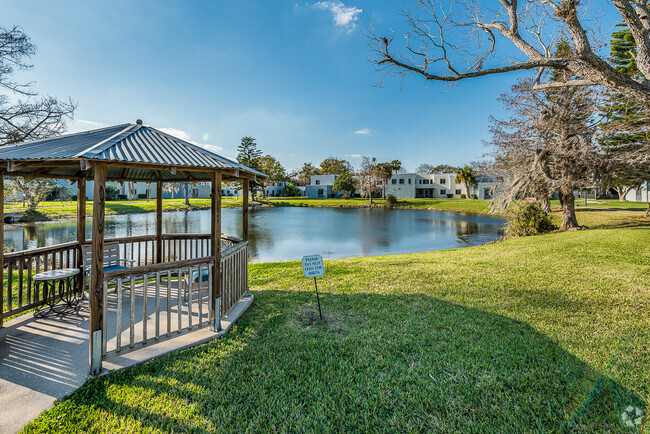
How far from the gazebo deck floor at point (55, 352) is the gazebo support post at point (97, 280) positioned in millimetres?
213

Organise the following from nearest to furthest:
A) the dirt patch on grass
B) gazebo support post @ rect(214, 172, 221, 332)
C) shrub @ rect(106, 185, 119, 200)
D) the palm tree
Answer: gazebo support post @ rect(214, 172, 221, 332), the dirt patch on grass, shrub @ rect(106, 185, 119, 200), the palm tree

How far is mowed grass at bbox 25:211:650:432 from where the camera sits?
2422 mm

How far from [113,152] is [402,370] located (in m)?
4.02

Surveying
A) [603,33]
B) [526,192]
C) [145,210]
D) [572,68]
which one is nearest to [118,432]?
[572,68]

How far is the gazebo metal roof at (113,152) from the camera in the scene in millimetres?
2967

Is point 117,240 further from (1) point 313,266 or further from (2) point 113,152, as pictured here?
(1) point 313,266

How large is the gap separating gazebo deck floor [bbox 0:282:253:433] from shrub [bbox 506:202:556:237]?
15331 millimetres

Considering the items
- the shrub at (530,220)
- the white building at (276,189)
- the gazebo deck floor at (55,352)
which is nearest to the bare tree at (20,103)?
the gazebo deck floor at (55,352)

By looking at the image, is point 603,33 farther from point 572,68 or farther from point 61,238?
point 61,238

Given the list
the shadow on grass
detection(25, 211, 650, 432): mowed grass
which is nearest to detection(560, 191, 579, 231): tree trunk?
detection(25, 211, 650, 432): mowed grass

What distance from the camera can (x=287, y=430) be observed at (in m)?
2.33

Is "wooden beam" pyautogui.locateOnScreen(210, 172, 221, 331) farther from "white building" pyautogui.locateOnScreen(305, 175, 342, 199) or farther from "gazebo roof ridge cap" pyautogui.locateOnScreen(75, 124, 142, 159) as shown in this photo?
"white building" pyautogui.locateOnScreen(305, 175, 342, 199)

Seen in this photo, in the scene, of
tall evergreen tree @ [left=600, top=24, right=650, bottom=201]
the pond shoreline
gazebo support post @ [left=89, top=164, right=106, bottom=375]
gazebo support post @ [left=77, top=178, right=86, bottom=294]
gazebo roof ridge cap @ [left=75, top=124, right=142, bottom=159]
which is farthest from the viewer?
the pond shoreline

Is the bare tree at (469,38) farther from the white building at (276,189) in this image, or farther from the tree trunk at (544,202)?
the white building at (276,189)
